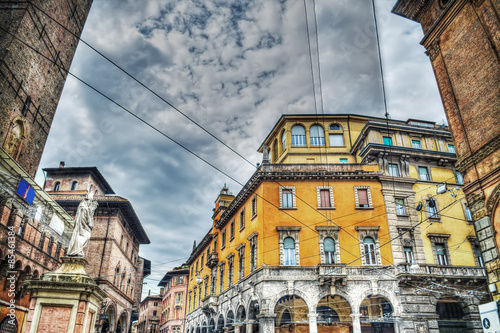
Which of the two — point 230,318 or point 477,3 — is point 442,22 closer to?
point 477,3

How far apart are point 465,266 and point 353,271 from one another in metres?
7.13

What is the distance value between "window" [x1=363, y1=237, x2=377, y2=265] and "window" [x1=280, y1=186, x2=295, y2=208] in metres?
5.26

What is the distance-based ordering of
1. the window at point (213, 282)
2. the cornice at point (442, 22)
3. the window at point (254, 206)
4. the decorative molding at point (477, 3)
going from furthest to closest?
the window at point (213, 282)
the window at point (254, 206)
the cornice at point (442, 22)
the decorative molding at point (477, 3)

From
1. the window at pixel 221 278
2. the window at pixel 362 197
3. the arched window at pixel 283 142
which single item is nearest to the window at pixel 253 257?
the window at pixel 362 197

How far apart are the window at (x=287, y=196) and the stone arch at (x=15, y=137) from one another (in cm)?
1649

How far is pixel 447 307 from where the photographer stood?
78.1 feet

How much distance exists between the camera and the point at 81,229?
9.39 m

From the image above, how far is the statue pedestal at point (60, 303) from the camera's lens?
7832mm

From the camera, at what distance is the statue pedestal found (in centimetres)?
783

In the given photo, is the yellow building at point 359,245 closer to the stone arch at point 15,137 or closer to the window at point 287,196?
the window at point 287,196

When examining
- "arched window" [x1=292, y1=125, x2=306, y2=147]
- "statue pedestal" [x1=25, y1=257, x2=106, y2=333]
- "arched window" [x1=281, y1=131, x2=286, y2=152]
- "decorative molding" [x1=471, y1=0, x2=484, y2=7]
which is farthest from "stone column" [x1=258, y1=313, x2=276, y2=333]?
"decorative molding" [x1=471, y1=0, x2=484, y2=7]

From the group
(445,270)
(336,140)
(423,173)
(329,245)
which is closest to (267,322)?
(329,245)

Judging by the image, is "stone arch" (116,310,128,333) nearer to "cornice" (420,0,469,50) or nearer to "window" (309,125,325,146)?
"window" (309,125,325,146)

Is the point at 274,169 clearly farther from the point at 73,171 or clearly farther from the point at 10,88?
the point at 73,171
